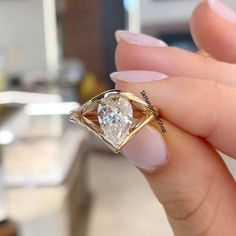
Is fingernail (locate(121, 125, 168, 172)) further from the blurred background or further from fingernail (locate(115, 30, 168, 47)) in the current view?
the blurred background

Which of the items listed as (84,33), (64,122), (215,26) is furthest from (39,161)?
(84,33)

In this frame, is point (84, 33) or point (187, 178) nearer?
point (187, 178)

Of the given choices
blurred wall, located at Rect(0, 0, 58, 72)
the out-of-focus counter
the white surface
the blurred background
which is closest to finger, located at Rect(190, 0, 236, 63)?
the blurred background

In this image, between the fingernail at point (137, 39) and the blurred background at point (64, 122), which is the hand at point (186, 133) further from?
the blurred background at point (64, 122)

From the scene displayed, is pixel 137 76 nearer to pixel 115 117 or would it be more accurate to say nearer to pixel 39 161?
pixel 115 117

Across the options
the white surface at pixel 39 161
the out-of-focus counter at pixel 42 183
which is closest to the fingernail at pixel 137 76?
the out-of-focus counter at pixel 42 183

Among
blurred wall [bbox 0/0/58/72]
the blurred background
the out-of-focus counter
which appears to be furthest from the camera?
blurred wall [bbox 0/0/58/72]
